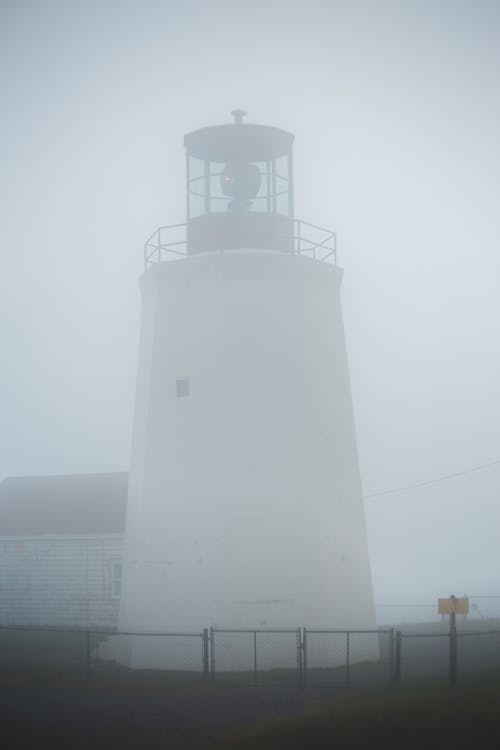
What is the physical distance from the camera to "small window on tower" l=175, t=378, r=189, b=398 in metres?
24.2

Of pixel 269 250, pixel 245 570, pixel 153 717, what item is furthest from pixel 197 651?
pixel 269 250

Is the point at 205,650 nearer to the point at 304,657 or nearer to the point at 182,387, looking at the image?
the point at 304,657

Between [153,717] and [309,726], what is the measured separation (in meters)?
3.37

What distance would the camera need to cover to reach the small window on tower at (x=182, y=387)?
24.2m

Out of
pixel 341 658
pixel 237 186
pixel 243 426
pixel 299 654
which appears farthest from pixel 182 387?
pixel 341 658

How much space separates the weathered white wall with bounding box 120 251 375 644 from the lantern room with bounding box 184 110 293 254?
524mm

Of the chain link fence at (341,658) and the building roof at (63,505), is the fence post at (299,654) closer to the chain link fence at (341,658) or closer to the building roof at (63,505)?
the chain link fence at (341,658)

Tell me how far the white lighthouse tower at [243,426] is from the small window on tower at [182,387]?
3 cm

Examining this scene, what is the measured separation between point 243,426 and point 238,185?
17.5ft

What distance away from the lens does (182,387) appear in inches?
955

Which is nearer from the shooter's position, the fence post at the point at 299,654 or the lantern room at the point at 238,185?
the fence post at the point at 299,654

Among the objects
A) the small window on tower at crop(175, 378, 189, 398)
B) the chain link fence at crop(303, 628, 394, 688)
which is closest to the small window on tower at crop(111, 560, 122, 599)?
the small window on tower at crop(175, 378, 189, 398)

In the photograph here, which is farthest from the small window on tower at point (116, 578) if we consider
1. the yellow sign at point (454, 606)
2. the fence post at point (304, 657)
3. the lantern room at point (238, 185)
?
the yellow sign at point (454, 606)

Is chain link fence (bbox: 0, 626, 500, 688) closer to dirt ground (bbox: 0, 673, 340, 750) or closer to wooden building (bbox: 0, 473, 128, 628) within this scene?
dirt ground (bbox: 0, 673, 340, 750)
